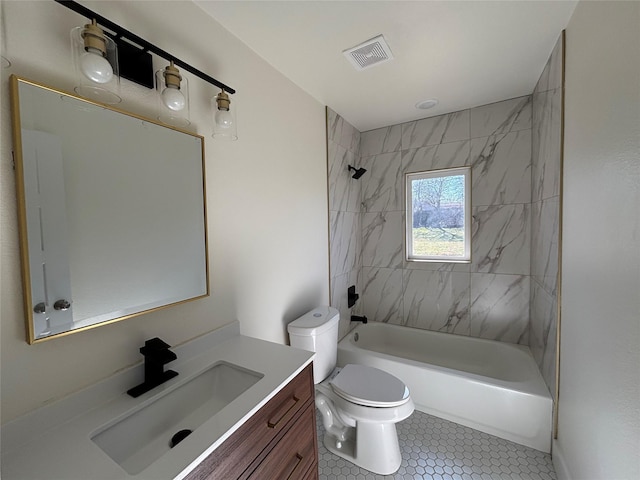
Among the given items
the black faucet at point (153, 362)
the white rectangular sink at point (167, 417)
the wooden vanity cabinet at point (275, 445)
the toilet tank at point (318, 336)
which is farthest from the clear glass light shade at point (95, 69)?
the toilet tank at point (318, 336)

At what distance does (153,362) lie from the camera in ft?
3.08

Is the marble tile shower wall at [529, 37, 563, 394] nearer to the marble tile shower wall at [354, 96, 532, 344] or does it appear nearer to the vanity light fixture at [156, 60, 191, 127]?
the marble tile shower wall at [354, 96, 532, 344]

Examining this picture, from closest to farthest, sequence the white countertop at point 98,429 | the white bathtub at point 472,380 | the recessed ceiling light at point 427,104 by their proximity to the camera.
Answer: the white countertop at point 98,429
the white bathtub at point 472,380
the recessed ceiling light at point 427,104

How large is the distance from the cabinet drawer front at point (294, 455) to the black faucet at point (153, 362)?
0.47m

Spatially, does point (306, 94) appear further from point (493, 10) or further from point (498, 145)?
point (498, 145)

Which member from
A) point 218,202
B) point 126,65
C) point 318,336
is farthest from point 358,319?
point 126,65

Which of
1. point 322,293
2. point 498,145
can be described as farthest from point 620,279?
point 498,145

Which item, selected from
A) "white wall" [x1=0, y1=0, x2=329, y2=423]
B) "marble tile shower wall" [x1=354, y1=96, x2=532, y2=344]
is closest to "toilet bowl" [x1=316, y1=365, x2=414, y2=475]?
"white wall" [x1=0, y1=0, x2=329, y2=423]

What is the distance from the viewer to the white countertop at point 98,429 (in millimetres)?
613

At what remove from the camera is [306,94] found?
201 cm

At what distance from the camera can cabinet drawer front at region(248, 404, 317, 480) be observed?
0.90 meters

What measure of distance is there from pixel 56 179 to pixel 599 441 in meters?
2.15

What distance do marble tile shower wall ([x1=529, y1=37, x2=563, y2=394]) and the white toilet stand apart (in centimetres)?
105

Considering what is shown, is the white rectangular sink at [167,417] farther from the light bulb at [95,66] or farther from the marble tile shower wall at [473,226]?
the marble tile shower wall at [473,226]
